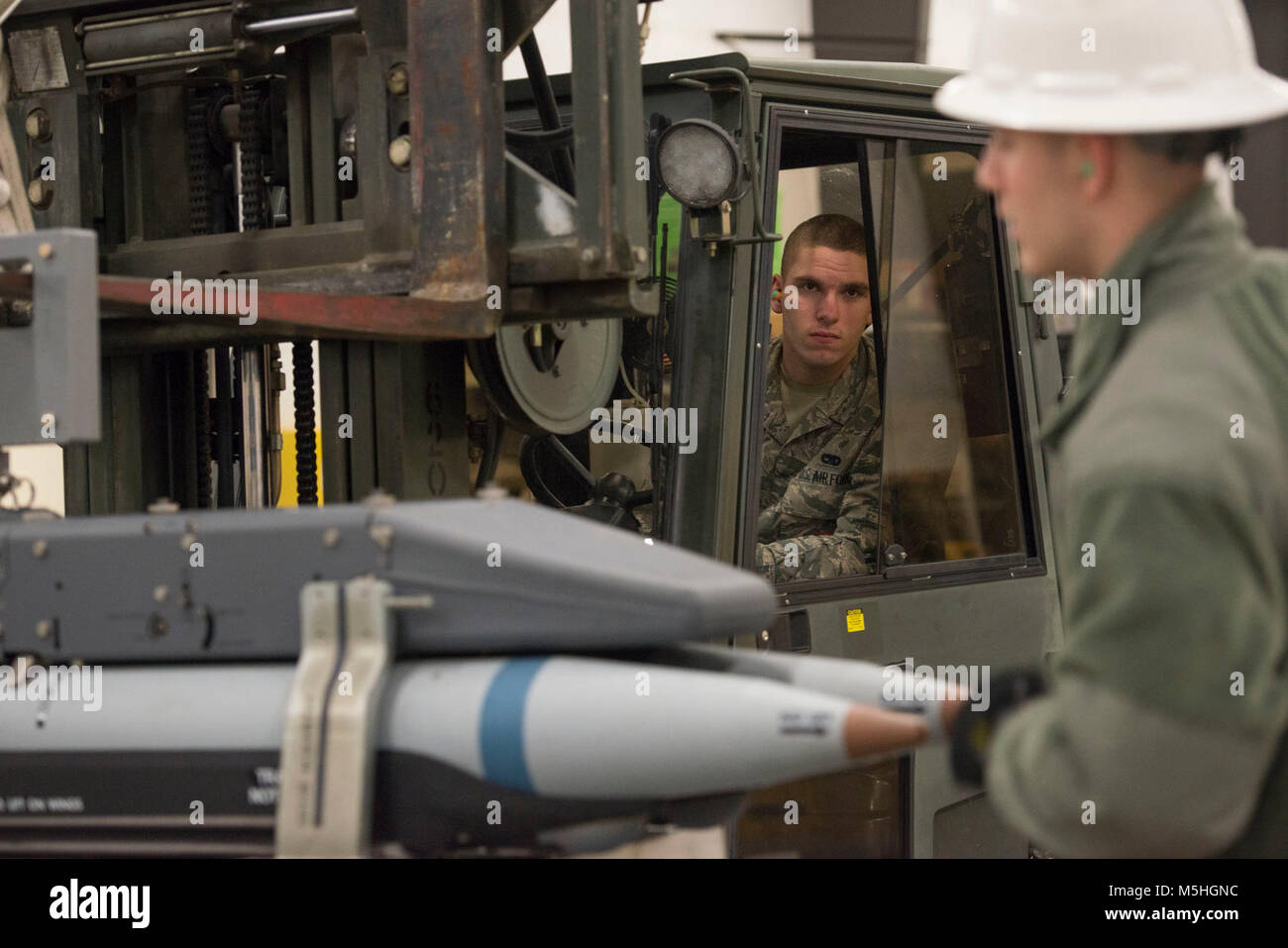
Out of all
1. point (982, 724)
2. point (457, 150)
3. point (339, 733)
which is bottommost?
point (339, 733)

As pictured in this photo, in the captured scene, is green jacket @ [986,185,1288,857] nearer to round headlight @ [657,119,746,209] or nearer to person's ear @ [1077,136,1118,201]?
person's ear @ [1077,136,1118,201]

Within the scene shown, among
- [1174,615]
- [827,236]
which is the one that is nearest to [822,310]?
[827,236]

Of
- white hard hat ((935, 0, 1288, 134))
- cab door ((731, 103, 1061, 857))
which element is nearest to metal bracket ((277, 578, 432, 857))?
white hard hat ((935, 0, 1288, 134))

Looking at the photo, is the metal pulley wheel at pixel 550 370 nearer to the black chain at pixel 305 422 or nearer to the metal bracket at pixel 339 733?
the black chain at pixel 305 422

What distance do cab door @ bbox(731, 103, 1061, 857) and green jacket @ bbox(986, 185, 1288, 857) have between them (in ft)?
7.02

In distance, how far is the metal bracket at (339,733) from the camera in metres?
2.46

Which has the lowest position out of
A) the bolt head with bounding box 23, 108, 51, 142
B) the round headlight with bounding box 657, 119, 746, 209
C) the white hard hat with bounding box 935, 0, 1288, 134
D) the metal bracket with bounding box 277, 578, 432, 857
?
the metal bracket with bounding box 277, 578, 432, 857

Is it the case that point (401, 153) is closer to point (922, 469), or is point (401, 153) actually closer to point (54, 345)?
point (54, 345)

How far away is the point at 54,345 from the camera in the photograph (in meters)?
2.73

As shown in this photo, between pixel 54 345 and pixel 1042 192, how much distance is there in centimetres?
163

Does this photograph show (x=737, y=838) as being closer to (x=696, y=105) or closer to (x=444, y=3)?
(x=696, y=105)

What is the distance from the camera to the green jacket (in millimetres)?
1588

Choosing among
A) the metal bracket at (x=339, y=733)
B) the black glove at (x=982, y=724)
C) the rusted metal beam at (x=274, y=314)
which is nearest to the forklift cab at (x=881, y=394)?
the rusted metal beam at (x=274, y=314)

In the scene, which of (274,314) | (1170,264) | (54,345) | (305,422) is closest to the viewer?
(1170,264)
